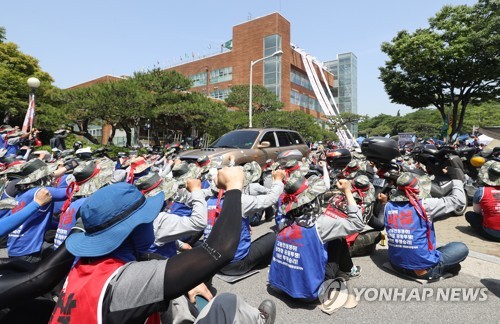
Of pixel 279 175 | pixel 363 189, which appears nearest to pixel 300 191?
pixel 279 175

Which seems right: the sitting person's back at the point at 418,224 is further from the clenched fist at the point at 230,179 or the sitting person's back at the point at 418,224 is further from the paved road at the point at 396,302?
the clenched fist at the point at 230,179

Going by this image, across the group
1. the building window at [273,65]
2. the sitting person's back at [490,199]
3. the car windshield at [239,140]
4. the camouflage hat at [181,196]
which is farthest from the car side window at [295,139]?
the building window at [273,65]

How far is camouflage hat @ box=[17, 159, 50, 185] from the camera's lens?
12.2 ft

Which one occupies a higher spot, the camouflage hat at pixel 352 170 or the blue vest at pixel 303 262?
the camouflage hat at pixel 352 170

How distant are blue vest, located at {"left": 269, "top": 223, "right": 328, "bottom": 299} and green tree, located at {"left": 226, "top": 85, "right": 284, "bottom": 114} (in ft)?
89.3

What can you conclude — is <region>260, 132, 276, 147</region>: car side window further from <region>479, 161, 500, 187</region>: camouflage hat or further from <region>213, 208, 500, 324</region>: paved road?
<region>479, 161, 500, 187</region>: camouflage hat

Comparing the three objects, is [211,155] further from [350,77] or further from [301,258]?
[350,77]

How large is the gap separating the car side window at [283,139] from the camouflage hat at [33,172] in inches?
276

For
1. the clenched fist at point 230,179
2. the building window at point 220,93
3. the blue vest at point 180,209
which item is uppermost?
the building window at point 220,93

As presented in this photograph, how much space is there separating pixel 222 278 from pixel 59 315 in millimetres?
2478

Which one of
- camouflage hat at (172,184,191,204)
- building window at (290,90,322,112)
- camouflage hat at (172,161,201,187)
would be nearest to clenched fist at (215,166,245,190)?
camouflage hat at (172,184,191,204)

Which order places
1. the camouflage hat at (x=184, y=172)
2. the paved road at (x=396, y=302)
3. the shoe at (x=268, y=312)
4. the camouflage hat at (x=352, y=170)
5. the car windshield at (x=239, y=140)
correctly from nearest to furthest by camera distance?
the shoe at (x=268, y=312), the paved road at (x=396, y=302), the camouflage hat at (x=184, y=172), the camouflage hat at (x=352, y=170), the car windshield at (x=239, y=140)

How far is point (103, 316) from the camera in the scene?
1.29 m

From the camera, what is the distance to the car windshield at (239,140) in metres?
8.93
